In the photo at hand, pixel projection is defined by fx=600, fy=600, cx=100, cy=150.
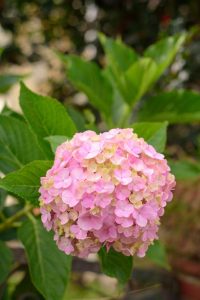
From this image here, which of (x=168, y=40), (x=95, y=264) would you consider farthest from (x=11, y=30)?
(x=95, y=264)

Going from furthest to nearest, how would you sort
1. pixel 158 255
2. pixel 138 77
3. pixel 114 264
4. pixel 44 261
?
pixel 138 77 < pixel 158 255 < pixel 44 261 < pixel 114 264

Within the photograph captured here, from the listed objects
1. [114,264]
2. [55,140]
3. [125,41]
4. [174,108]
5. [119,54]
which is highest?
[125,41]

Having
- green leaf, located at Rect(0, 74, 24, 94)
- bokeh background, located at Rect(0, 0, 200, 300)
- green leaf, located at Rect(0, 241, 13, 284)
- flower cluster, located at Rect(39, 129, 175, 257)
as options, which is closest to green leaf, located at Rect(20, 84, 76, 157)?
flower cluster, located at Rect(39, 129, 175, 257)

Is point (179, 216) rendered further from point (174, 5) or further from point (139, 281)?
point (174, 5)

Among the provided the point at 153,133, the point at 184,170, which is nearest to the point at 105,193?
the point at 153,133

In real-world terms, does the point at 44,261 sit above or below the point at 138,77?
below

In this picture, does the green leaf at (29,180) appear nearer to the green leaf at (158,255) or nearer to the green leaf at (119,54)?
the green leaf at (158,255)

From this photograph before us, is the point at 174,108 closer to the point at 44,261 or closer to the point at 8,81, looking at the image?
the point at 8,81
